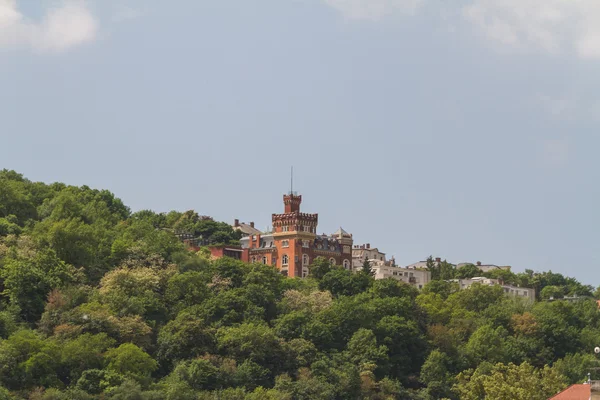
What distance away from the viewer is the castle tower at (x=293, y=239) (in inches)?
6117

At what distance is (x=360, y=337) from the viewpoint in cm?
11881

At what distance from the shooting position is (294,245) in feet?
513

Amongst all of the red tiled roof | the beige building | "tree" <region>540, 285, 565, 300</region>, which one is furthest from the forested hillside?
"tree" <region>540, 285, 565, 300</region>

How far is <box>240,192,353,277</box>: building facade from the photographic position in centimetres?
15600

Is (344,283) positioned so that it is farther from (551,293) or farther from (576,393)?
(551,293)

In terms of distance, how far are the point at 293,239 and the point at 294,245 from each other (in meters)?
0.89

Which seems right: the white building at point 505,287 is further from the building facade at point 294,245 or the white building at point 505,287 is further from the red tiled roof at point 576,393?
the red tiled roof at point 576,393

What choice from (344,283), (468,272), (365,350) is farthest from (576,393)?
(468,272)

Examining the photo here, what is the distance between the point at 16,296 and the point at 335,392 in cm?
2540

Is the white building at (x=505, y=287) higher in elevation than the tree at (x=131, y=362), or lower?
higher

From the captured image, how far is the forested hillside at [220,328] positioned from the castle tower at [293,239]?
12859 millimetres

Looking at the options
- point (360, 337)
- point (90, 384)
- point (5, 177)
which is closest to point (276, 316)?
point (360, 337)

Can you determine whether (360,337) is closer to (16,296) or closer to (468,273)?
(16,296)

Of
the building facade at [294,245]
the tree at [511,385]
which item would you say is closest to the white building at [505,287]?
the building facade at [294,245]
